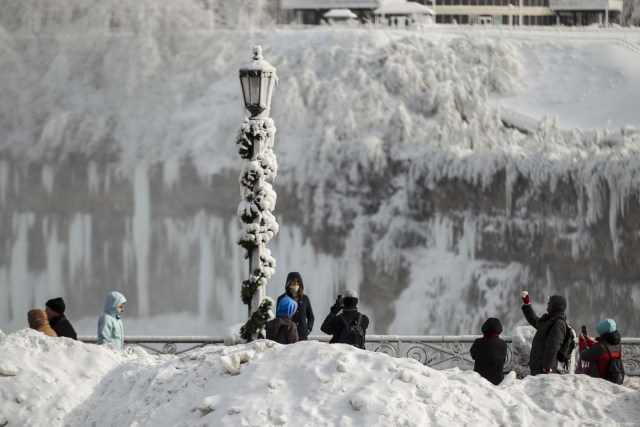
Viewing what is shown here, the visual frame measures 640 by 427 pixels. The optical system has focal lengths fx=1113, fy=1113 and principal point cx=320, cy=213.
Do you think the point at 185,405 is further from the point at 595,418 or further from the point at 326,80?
the point at 326,80

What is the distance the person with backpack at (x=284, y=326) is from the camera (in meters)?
10.0

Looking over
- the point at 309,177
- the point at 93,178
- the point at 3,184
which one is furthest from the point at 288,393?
the point at 3,184

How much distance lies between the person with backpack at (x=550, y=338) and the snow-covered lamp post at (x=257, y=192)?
326 cm

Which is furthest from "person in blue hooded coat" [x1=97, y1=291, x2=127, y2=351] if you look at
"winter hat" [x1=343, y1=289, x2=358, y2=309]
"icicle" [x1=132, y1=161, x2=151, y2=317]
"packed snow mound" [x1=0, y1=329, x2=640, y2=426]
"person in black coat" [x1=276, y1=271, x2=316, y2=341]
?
"icicle" [x1=132, y1=161, x2=151, y2=317]

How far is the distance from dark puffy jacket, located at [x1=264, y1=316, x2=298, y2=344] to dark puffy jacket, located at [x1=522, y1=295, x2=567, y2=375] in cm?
219

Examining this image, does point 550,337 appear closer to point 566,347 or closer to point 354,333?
Answer: point 566,347

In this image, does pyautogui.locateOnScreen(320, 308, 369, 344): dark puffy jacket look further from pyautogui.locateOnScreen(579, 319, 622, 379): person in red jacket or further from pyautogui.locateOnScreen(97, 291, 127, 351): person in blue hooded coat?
pyautogui.locateOnScreen(579, 319, 622, 379): person in red jacket

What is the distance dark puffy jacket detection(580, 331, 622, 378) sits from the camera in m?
9.50

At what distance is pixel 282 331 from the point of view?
10.1 metres

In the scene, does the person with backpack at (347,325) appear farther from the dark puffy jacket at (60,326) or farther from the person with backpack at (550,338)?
the dark puffy jacket at (60,326)

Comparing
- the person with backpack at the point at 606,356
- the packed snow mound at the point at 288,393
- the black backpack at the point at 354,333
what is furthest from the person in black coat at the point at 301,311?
the person with backpack at the point at 606,356

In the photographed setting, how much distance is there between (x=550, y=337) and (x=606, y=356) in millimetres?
634

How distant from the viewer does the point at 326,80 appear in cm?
4803

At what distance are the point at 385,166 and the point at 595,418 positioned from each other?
126 feet
